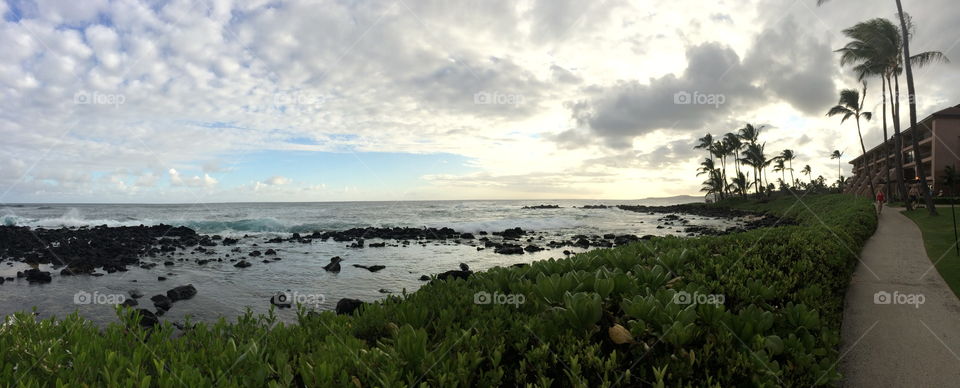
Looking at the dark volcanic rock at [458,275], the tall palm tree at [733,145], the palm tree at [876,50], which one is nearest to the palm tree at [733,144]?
the tall palm tree at [733,145]

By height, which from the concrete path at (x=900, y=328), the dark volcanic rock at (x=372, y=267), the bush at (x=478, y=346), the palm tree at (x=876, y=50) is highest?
the palm tree at (x=876, y=50)

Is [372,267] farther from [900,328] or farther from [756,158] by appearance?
[756,158]

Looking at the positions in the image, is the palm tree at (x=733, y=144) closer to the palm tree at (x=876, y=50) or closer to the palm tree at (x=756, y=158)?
the palm tree at (x=756, y=158)

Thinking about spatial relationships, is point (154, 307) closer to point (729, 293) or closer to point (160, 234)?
point (729, 293)

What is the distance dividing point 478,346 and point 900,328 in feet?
21.5

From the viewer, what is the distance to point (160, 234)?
33.0 metres

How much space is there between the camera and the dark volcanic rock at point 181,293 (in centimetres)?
1141

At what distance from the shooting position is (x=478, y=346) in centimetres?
279

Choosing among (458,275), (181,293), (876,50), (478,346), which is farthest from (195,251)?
(876,50)

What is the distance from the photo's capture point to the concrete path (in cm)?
445

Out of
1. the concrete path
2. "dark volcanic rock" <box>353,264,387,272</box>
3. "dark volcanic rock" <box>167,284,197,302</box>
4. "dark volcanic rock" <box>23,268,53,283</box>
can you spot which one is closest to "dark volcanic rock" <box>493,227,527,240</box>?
"dark volcanic rock" <box>353,264,387,272</box>

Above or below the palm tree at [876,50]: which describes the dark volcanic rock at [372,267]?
below

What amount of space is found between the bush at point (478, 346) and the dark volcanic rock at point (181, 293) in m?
9.43

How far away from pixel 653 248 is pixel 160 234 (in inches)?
1495
